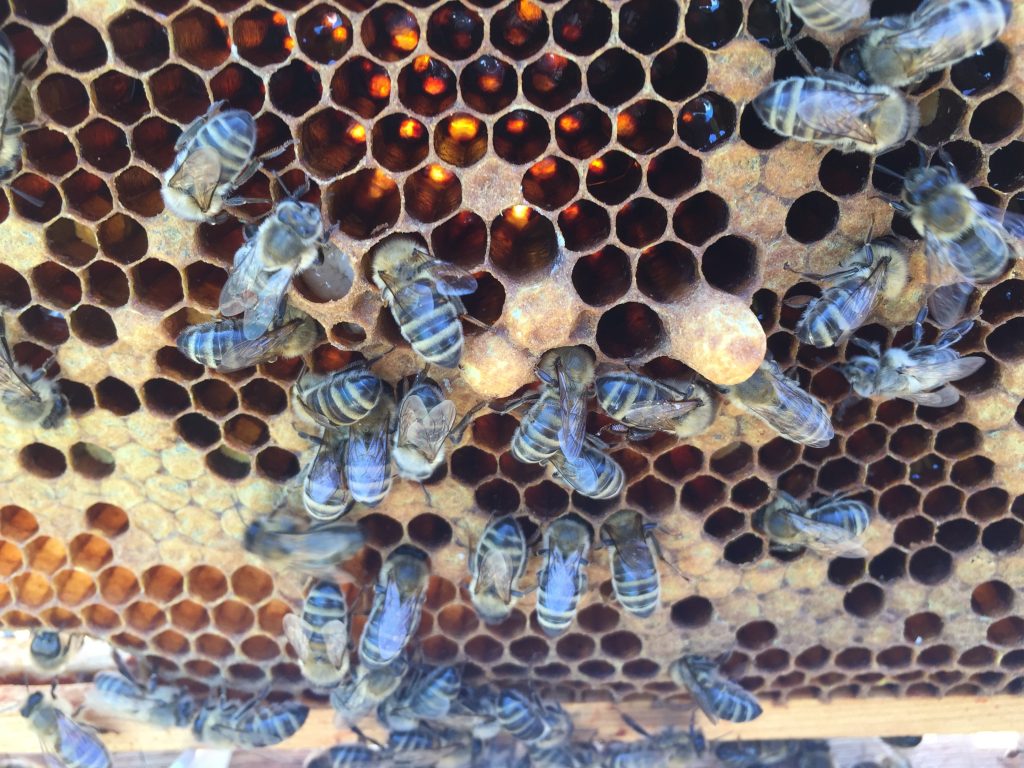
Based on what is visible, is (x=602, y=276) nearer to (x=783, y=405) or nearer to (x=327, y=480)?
(x=783, y=405)

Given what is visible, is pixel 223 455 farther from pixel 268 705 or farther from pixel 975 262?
pixel 975 262

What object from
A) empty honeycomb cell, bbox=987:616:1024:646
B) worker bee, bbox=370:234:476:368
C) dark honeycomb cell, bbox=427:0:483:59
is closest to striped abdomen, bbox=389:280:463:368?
worker bee, bbox=370:234:476:368

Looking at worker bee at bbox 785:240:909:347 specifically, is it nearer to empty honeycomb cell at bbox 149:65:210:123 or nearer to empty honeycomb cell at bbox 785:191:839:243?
empty honeycomb cell at bbox 785:191:839:243

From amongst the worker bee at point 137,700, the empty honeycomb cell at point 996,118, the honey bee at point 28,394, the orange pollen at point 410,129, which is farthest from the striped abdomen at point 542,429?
the worker bee at point 137,700

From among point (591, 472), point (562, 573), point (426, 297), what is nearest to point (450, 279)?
point (426, 297)

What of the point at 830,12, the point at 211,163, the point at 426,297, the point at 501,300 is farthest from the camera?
the point at 501,300

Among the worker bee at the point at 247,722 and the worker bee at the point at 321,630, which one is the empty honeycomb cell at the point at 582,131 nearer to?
the worker bee at the point at 321,630
